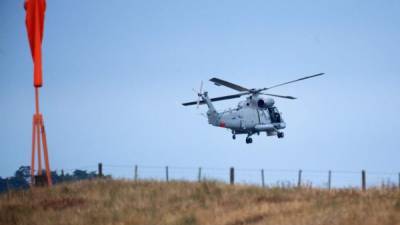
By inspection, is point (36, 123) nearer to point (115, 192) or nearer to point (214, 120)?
point (115, 192)

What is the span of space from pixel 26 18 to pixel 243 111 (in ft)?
54.5

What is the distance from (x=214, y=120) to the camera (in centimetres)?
5053

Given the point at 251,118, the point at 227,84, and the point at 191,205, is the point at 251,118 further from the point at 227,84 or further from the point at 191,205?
the point at 191,205

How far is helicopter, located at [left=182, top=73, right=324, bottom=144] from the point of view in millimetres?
50125

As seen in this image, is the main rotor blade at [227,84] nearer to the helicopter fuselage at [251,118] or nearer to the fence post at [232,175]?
the helicopter fuselage at [251,118]

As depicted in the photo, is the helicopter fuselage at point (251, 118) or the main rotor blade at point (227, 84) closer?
the main rotor blade at point (227, 84)

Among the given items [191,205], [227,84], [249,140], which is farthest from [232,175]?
[227,84]

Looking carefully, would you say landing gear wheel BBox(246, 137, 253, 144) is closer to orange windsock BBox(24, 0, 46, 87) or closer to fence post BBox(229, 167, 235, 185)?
fence post BBox(229, 167, 235, 185)

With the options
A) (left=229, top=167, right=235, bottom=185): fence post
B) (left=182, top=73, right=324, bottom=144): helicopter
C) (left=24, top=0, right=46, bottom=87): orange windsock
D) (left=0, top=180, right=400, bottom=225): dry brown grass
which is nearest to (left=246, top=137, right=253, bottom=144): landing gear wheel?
(left=182, top=73, right=324, bottom=144): helicopter

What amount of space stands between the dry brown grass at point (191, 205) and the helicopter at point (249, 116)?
10.7 m

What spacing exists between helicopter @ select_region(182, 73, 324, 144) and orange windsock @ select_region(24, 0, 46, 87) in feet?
41.1

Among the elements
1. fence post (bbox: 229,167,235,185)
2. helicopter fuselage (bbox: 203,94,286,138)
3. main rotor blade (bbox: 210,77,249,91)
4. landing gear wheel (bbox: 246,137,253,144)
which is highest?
main rotor blade (bbox: 210,77,249,91)

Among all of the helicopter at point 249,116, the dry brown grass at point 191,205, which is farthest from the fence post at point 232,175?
the helicopter at point 249,116

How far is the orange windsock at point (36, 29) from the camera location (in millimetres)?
40344
